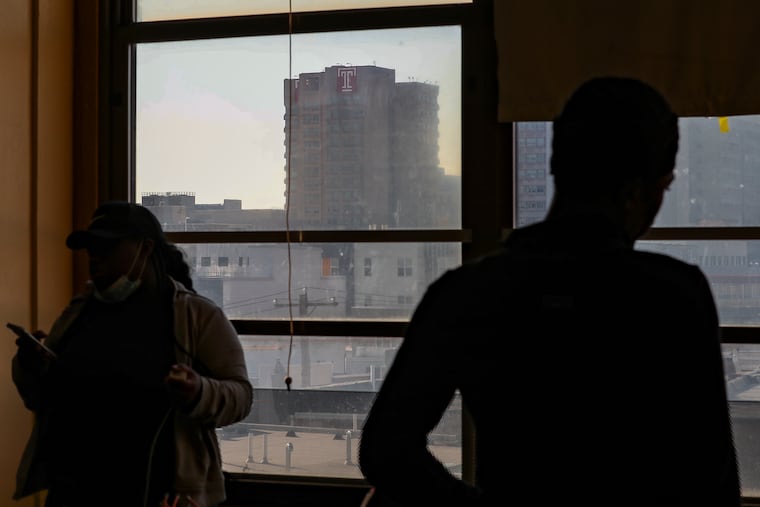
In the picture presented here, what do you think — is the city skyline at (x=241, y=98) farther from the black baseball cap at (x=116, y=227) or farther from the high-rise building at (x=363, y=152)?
the black baseball cap at (x=116, y=227)

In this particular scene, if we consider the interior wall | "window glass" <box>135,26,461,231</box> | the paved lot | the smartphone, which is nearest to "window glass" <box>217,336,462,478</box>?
the paved lot

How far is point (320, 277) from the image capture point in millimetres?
3145

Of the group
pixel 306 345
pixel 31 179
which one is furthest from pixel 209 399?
pixel 31 179

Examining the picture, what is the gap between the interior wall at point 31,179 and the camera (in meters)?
2.94

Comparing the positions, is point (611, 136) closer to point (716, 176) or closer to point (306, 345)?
point (716, 176)

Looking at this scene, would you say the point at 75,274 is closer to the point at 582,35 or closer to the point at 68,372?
the point at 68,372

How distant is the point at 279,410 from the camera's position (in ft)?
10.4

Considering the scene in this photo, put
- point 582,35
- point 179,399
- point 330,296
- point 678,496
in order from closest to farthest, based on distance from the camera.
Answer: point 678,496, point 179,399, point 582,35, point 330,296

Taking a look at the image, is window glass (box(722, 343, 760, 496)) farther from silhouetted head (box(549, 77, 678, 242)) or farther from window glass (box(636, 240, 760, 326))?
silhouetted head (box(549, 77, 678, 242))

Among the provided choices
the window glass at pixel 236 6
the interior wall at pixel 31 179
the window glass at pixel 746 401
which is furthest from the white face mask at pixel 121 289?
the window glass at pixel 746 401

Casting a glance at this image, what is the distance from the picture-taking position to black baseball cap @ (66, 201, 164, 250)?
2.18 metres

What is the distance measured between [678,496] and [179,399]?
1.36 meters

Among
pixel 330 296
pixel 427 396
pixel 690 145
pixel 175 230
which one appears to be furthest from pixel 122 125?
pixel 427 396

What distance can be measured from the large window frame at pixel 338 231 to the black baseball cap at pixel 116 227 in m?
0.96
